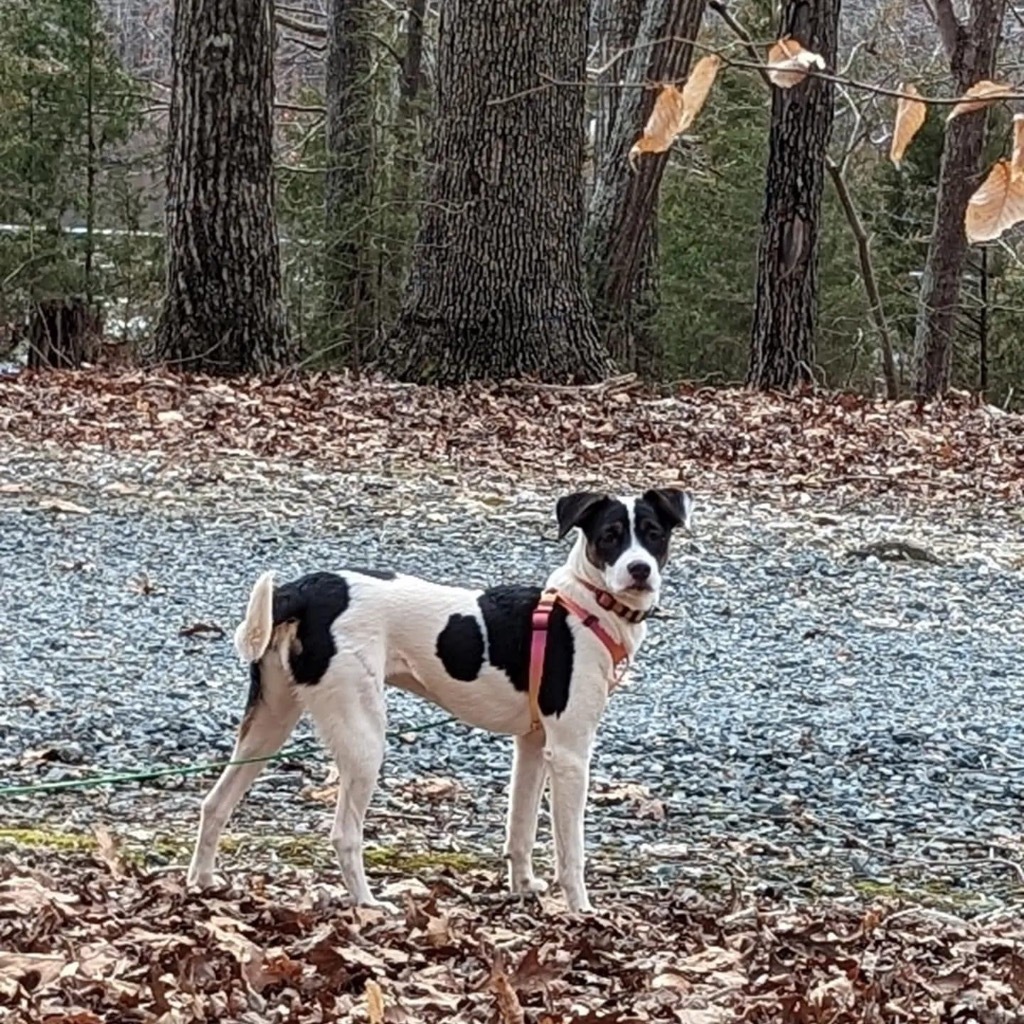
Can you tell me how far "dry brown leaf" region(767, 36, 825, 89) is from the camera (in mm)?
2887

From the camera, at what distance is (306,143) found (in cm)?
2792

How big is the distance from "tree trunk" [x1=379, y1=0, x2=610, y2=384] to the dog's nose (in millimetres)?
9918

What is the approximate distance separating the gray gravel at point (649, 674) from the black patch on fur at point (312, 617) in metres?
0.96

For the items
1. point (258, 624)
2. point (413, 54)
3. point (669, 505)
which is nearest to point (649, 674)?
point (669, 505)

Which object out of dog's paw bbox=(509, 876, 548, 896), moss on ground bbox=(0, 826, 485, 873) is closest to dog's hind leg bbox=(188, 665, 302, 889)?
moss on ground bbox=(0, 826, 485, 873)

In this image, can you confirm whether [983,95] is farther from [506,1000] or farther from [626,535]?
[626,535]

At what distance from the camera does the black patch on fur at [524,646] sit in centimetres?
552

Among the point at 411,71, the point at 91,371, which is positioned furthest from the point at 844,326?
the point at 91,371

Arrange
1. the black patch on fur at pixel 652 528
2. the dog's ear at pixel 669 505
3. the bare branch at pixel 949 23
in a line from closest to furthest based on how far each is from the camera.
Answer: the black patch on fur at pixel 652 528 < the dog's ear at pixel 669 505 < the bare branch at pixel 949 23

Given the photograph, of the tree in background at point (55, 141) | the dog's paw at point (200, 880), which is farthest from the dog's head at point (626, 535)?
the tree in background at point (55, 141)

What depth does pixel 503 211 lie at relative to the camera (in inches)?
617

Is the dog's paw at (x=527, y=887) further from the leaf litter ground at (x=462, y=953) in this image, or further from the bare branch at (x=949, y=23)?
the bare branch at (x=949, y=23)

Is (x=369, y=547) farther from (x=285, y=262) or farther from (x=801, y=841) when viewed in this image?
(x=285, y=262)

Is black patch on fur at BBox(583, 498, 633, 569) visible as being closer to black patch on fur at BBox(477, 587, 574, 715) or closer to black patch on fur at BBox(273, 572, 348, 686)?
black patch on fur at BBox(477, 587, 574, 715)
